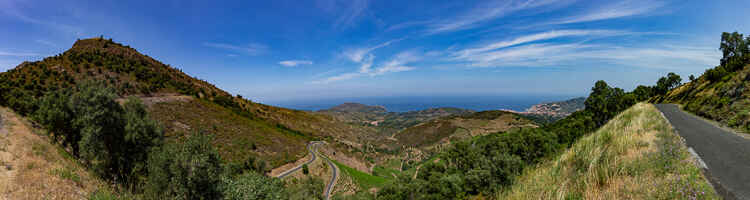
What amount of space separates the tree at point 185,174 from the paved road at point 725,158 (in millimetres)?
17480

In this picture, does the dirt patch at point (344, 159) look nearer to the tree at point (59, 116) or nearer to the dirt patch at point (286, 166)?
the dirt patch at point (286, 166)

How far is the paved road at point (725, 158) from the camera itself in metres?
3.36

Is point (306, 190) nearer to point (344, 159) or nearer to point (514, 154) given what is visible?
point (344, 159)

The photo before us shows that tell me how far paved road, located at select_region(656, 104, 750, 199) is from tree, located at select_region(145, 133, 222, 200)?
17.5 metres

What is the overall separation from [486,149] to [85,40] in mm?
109053

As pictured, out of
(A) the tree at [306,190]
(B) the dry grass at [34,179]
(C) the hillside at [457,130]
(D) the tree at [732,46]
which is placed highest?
(D) the tree at [732,46]

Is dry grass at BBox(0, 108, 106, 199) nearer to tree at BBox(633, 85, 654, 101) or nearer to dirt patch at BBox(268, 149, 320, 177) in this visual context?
dirt patch at BBox(268, 149, 320, 177)

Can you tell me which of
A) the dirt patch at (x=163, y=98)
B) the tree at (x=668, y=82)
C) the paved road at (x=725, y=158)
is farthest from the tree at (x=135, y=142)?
the tree at (x=668, y=82)

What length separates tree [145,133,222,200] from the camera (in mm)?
12031

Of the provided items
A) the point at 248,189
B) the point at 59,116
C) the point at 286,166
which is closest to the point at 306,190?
the point at 286,166

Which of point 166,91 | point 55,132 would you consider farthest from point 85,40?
point 55,132

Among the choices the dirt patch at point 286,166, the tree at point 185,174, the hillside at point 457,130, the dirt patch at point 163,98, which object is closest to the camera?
the tree at point 185,174

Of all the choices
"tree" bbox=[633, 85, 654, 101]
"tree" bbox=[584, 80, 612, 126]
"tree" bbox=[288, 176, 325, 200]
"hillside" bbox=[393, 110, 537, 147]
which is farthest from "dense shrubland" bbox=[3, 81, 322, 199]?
"hillside" bbox=[393, 110, 537, 147]

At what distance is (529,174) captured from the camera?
4105 mm
